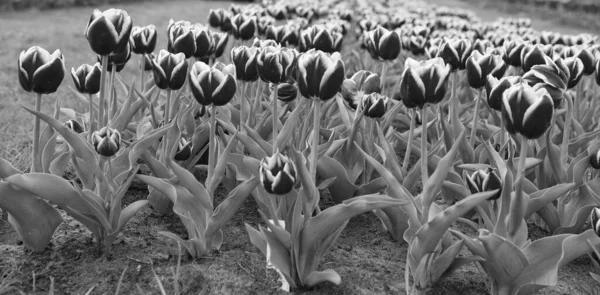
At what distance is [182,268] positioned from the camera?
207 centimetres

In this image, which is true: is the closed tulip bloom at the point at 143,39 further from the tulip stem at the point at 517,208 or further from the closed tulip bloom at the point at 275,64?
the tulip stem at the point at 517,208

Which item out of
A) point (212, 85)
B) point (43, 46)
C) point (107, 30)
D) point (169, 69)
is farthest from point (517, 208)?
point (43, 46)

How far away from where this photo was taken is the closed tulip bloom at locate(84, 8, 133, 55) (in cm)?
193

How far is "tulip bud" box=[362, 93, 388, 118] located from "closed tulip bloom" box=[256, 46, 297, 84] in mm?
399

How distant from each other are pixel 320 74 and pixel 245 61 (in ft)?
2.21

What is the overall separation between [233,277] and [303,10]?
410 centimetres

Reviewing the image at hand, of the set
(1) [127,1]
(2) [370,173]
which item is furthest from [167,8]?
(2) [370,173]

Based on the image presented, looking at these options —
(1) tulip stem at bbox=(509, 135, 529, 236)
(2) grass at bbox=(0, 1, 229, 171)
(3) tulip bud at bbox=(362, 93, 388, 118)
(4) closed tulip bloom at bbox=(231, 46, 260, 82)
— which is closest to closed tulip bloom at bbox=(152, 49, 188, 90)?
(4) closed tulip bloom at bbox=(231, 46, 260, 82)

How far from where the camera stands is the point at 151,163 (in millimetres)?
2234

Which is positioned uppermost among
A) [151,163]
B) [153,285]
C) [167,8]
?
[151,163]

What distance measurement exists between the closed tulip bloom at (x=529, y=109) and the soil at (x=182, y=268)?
683 mm

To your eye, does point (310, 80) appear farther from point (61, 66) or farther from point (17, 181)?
point (17, 181)

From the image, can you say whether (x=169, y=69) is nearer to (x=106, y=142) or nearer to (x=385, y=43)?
(x=106, y=142)

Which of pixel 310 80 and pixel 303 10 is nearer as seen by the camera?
pixel 310 80
